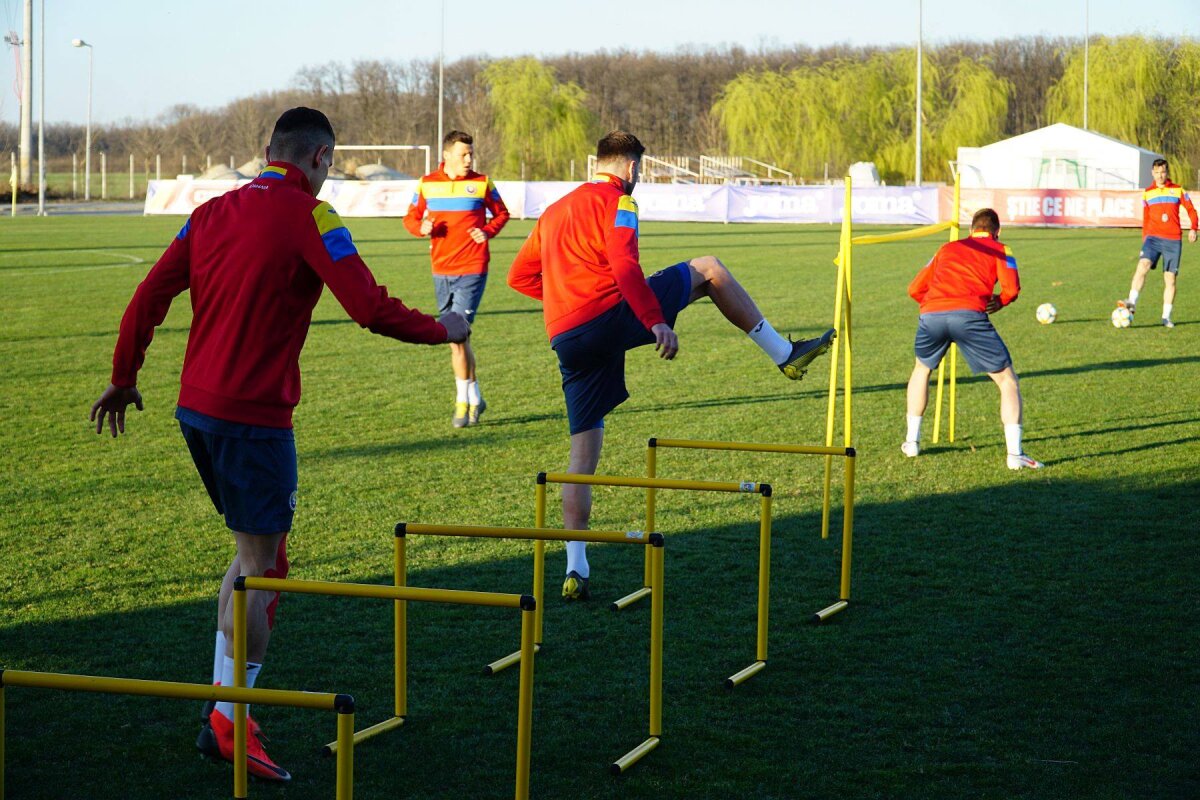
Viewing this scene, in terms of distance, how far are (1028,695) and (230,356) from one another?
9.90 feet

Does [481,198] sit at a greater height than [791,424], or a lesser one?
greater

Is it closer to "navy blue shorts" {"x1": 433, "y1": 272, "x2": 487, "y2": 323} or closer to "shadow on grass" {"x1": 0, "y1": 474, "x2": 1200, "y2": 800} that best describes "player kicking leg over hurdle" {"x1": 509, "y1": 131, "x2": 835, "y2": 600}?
"shadow on grass" {"x1": 0, "y1": 474, "x2": 1200, "y2": 800}

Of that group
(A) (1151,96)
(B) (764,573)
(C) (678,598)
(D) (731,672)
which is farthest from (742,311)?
(A) (1151,96)

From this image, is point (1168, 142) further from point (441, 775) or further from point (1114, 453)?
point (441, 775)

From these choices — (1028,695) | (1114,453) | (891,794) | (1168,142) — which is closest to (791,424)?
(1114,453)

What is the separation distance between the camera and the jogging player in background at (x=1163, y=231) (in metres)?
16.8

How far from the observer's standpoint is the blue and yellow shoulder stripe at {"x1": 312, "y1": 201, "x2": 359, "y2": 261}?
3859 mm

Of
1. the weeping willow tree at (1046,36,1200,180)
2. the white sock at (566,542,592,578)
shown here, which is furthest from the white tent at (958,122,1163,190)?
the white sock at (566,542,592,578)

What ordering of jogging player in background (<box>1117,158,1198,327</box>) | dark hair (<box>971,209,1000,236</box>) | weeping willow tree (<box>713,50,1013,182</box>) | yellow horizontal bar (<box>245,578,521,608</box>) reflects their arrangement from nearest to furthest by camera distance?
yellow horizontal bar (<box>245,578,521,608</box>) → dark hair (<box>971,209,1000,236</box>) → jogging player in background (<box>1117,158,1198,327</box>) → weeping willow tree (<box>713,50,1013,182</box>)

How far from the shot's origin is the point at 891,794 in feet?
12.7

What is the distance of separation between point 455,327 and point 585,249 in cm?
167

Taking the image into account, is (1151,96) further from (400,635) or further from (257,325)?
(257,325)

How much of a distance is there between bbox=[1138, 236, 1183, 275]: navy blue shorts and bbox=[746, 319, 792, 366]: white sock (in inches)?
497

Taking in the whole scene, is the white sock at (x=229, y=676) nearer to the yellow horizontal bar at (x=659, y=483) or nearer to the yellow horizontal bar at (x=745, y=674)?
the yellow horizontal bar at (x=659, y=483)
